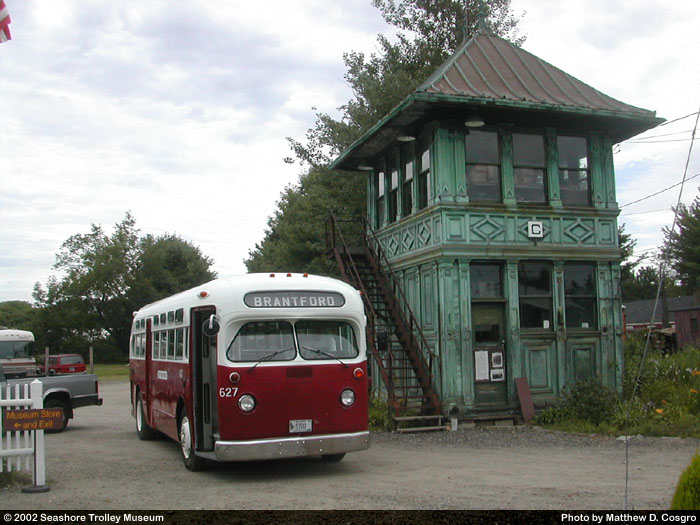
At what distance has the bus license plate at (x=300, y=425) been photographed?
10180 millimetres

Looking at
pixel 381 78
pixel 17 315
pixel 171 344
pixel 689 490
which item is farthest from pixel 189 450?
pixel 17 315

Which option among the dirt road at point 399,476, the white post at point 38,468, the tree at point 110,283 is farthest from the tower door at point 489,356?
the tree at point 110,283

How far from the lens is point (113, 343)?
76.1 m

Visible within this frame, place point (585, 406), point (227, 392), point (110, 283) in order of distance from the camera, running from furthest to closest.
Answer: point (110, 283)
point (585, 406)
point (227, 392)

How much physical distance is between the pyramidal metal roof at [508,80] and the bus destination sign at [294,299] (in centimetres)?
628

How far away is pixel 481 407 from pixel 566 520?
909 centimetres

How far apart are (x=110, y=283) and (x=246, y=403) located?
73.9 meters

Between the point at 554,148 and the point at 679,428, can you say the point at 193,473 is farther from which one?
the point at 554,148

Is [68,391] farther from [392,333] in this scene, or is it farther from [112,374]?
[112,374]

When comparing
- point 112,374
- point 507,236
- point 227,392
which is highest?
point 507,236

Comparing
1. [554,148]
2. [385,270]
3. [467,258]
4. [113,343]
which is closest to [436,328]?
[467,258]

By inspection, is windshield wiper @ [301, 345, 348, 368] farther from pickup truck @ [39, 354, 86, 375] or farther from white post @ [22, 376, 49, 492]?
pickup truck @ [39, 354, 86, 375]

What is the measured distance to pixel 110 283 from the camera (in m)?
79.8

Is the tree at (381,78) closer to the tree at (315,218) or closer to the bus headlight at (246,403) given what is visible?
the tree at (315,218)
